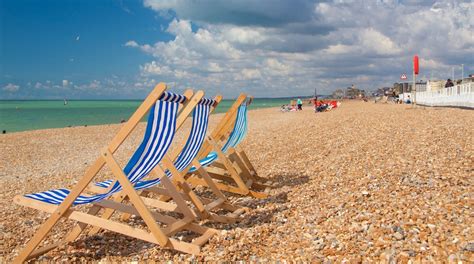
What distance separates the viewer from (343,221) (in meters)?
3.30

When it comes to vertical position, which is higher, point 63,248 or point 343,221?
point 343,221

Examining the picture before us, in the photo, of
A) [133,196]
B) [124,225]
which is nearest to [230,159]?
[124,225]

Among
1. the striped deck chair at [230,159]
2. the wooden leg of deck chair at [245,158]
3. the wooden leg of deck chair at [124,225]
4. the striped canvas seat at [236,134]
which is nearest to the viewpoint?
the wooden leg of deck chair at [124,225]

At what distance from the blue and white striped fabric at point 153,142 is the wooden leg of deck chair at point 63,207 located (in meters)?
0.08

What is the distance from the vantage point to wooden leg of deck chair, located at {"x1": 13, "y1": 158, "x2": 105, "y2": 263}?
2.93m

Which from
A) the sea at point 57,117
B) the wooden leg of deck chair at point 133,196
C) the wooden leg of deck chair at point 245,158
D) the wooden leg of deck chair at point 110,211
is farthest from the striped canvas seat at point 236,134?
the sea at point 57,117

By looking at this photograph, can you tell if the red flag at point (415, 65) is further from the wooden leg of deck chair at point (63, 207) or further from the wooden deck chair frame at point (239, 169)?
the wooden leg of deck chair at point (63, 207)

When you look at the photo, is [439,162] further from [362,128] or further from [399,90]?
[399,90]

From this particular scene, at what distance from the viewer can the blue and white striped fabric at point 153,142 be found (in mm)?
2969

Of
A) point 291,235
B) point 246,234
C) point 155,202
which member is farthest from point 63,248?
point 291,235

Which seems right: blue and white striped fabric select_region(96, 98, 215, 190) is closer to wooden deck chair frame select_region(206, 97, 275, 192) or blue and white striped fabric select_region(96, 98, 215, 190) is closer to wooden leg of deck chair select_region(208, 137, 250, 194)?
wooden leg of deck chair select_region(208, 137, 250, 194)

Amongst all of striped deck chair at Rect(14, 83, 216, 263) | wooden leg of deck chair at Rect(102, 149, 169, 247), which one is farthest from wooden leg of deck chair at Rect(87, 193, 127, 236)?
wooden leg of deck chair at Rect(102, 149, 169, 247)

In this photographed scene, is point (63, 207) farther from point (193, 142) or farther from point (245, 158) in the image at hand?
point (245, 158)

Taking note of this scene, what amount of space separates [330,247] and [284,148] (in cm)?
540
